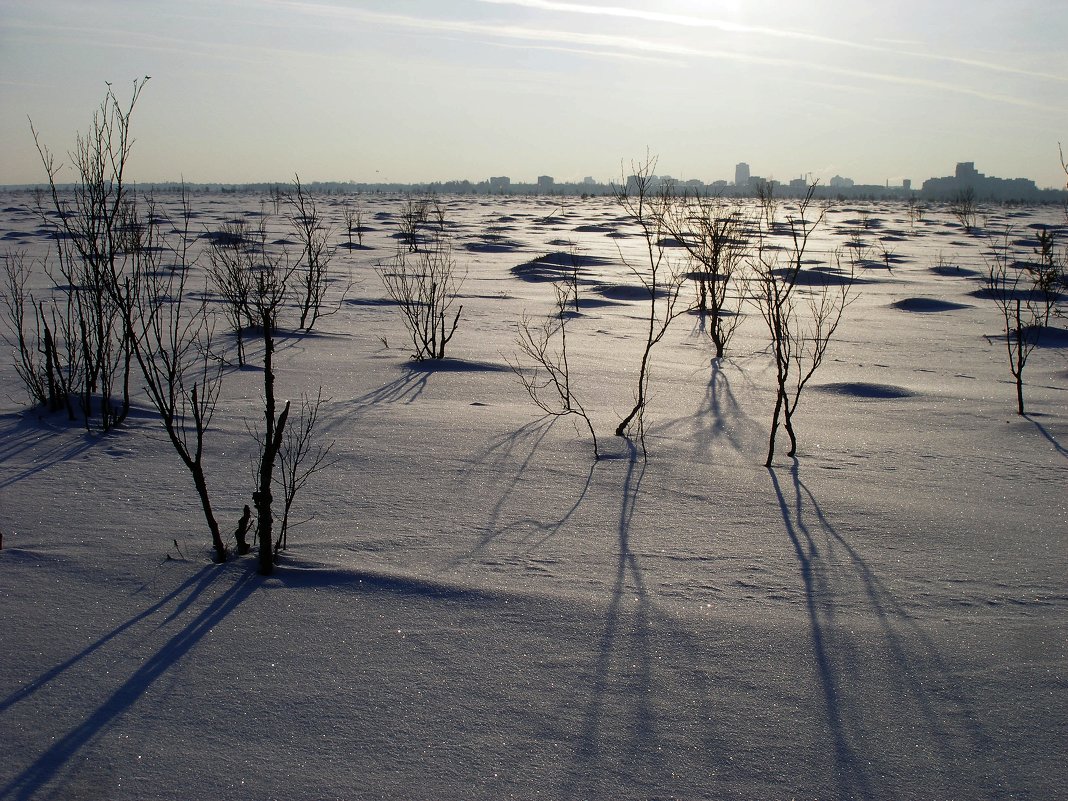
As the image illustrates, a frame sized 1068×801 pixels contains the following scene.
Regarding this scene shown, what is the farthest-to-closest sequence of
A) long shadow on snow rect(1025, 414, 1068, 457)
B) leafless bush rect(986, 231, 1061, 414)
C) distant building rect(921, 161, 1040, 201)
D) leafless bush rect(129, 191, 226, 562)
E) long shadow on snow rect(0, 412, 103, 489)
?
1. distant building rect(921, 161, 1040, 201)
2. leafless bush rect(986, 231, 1061, 414)
3. long shadow on snow rect(1025, 414, 1068, 457)
4. long shadow on snow rect(0, 412, 103, 489)
5. leafless bush rect(129, 191, 226, 562)

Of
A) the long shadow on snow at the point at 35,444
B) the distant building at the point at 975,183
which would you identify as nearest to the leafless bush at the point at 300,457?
the long shadow on snow at the point at 35,444

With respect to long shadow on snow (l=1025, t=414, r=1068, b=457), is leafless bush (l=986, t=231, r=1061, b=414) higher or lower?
higher

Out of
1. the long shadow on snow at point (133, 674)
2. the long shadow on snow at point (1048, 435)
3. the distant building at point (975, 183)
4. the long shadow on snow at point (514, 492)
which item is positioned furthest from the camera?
the distant building at point (975, 183)

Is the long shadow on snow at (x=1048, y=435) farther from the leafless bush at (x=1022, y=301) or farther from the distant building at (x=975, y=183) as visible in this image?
the distant building at (x=975, y=183)

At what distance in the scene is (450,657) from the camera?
6.23ft

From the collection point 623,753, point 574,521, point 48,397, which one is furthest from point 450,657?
point 48,397

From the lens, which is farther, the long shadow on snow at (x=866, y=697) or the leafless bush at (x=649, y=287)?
the leafless bush at (x=649, y=287)

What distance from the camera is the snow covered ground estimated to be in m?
1.56

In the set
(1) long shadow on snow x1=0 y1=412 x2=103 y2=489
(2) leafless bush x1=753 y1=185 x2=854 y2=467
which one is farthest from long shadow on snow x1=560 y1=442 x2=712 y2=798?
(1) long shadow on snow x1=0 y1=412 x2=103 y2=489

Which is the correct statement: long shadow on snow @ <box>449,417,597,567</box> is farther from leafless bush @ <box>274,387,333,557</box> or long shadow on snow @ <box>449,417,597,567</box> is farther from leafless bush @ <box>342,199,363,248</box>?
leafless bush @ <box>342,199,363,248</box>

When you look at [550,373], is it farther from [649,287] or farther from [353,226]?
[353,226]

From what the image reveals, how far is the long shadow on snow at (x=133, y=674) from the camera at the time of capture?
148cm

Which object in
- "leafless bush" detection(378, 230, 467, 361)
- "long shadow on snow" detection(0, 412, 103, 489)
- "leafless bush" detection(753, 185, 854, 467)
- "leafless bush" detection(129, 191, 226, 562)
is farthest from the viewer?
"leafless bush" detection(378, 230, 467, 361)

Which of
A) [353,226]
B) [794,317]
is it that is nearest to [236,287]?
[794,317]
